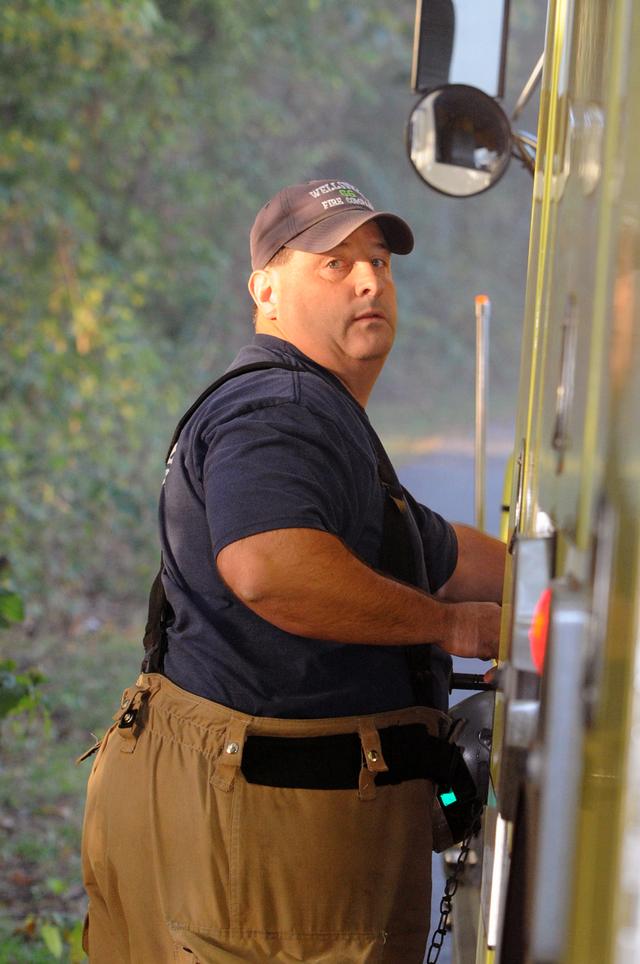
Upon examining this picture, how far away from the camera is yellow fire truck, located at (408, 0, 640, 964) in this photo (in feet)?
2.40

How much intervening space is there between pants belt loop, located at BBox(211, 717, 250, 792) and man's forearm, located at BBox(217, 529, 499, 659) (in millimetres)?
190

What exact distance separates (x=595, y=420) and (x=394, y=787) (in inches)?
56.2

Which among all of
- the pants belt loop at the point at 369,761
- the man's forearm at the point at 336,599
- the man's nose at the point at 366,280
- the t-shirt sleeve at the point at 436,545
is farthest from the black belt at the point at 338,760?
the man's nose at the point at 366,280

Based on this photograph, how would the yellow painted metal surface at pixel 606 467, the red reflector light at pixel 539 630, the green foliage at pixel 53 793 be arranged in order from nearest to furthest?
1. the yellow painted metal surface at pixel 606 467
2. the red reflector light at pixel 539 630
3. the green foliage at pixel 53 793

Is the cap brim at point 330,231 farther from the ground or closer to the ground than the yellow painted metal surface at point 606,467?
farther from the ground

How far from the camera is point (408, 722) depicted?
2.15m

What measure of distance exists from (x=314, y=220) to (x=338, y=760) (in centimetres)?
98

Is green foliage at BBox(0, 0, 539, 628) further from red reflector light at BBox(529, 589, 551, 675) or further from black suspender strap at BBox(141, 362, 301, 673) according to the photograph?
red reflector light at BBox(529, 589, 551, 675)

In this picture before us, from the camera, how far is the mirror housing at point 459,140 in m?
2.61

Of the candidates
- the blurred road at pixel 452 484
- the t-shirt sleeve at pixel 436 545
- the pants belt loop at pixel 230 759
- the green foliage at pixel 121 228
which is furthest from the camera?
the blurred road at pixel 452 484

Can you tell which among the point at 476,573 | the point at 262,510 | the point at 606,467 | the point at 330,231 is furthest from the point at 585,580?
the point at 476,573

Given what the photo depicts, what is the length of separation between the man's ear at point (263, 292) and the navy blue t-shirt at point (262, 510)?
0.19 m

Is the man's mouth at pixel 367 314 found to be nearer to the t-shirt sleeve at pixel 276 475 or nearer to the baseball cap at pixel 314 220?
the baseball cap at pixel 314 220

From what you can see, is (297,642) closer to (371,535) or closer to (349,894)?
(371,535)
